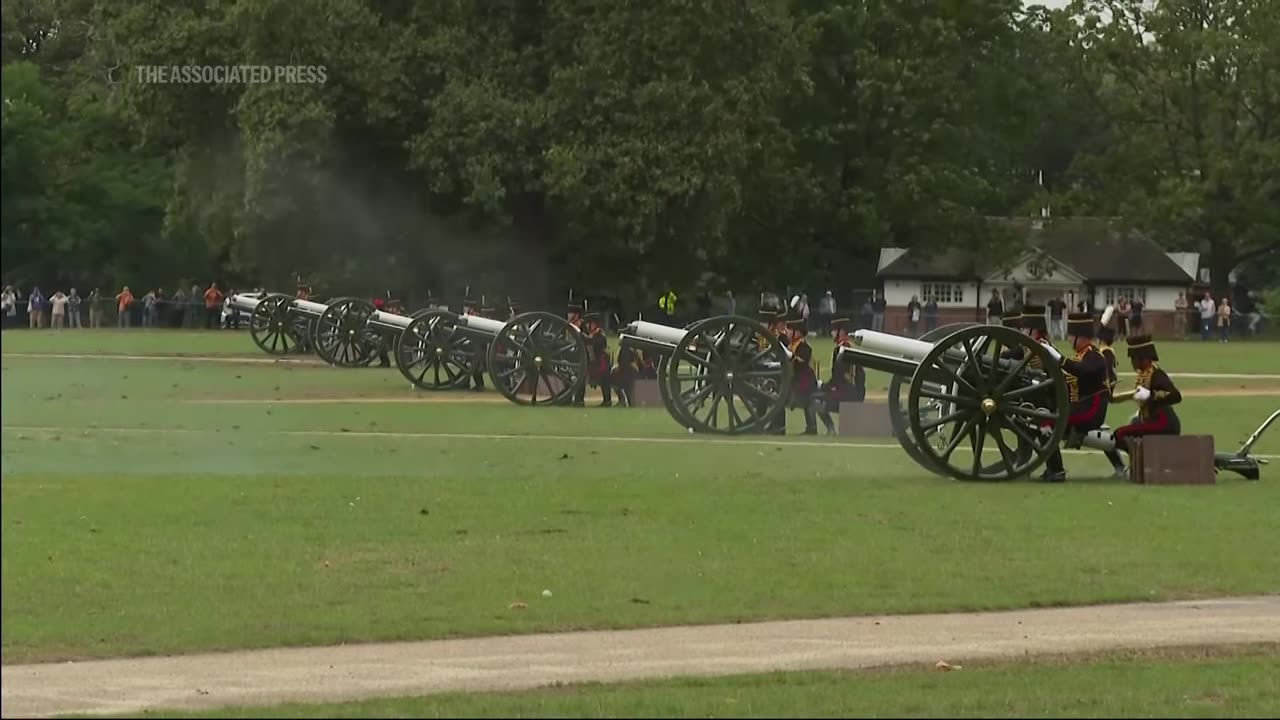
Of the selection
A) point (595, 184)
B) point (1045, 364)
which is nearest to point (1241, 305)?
point (595, 184)

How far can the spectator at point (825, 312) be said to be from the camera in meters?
62.2

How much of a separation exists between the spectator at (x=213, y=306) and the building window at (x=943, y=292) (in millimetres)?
35419

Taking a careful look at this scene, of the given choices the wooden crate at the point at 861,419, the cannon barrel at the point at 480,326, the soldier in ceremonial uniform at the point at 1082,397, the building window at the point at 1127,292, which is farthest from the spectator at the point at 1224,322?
the soldier in ceremonial uniform at the point at 1082,397

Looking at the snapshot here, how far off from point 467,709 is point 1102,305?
8215 centimetres

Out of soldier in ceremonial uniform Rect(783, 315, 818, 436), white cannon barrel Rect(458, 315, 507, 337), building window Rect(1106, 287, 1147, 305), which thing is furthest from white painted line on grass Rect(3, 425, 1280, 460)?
building window Rect(1106, 287, 1147, 305)

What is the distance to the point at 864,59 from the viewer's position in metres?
57.6

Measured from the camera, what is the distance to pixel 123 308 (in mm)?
46781

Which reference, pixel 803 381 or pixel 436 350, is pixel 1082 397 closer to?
pixel 803 381

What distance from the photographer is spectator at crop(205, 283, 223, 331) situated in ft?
174

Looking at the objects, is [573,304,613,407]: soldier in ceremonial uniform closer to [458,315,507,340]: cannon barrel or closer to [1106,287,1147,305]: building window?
[458,315,507,340]: cannon barrel

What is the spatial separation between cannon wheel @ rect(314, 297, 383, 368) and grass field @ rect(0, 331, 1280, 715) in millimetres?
17223

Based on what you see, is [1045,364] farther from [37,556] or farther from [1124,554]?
[37,556]

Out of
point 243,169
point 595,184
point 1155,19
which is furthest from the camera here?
point 1155,19

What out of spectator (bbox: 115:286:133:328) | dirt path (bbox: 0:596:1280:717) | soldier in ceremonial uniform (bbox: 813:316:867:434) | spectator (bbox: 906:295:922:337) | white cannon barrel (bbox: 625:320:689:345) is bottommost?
dirt path (bbox: 0:596:1280:717)
